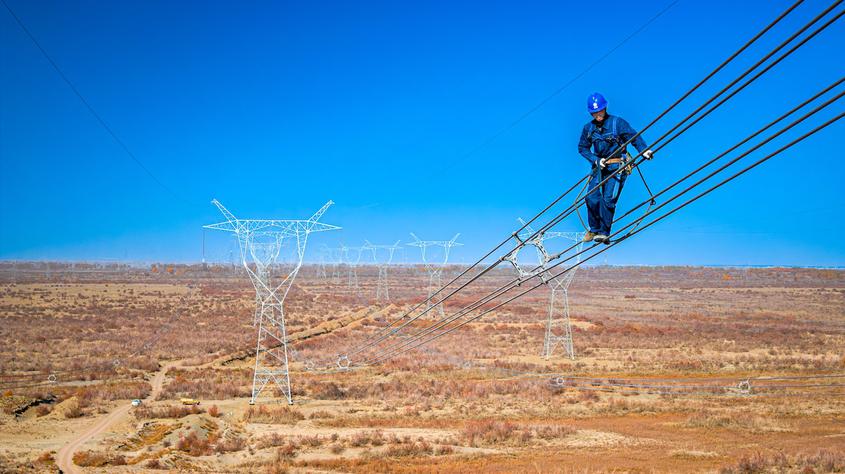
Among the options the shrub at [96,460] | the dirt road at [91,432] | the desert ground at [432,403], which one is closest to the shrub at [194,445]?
the desert ground at [432,403]

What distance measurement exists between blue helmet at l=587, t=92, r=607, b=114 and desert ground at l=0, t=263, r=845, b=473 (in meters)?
13.4

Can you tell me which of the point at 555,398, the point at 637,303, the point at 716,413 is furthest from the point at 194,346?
the point at 637,303

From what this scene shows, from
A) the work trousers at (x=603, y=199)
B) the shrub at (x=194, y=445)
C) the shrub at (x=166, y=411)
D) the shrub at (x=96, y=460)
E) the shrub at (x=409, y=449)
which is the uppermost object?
the work trousers at (x=603, y=199)

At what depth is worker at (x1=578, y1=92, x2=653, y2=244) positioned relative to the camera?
693cm

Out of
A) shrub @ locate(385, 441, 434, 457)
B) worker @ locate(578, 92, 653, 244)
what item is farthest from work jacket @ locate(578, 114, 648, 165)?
shrub @ locate(385, 441, 434, 457)

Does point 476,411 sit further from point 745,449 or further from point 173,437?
point 173,437

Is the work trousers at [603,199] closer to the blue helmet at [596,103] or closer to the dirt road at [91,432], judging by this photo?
the blue helmet at [596,103]

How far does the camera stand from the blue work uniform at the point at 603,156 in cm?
696

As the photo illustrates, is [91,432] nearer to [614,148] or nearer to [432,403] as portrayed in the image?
[432,403]

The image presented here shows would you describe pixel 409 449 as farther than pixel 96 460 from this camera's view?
Yes

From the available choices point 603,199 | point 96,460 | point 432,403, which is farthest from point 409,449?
point 603,199

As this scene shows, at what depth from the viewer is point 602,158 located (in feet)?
23.1

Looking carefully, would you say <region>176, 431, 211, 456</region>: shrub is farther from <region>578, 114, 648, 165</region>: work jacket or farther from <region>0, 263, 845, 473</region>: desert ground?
<region>578, 114, 648, 165</region>: work jacket

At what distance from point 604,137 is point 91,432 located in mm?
22160
